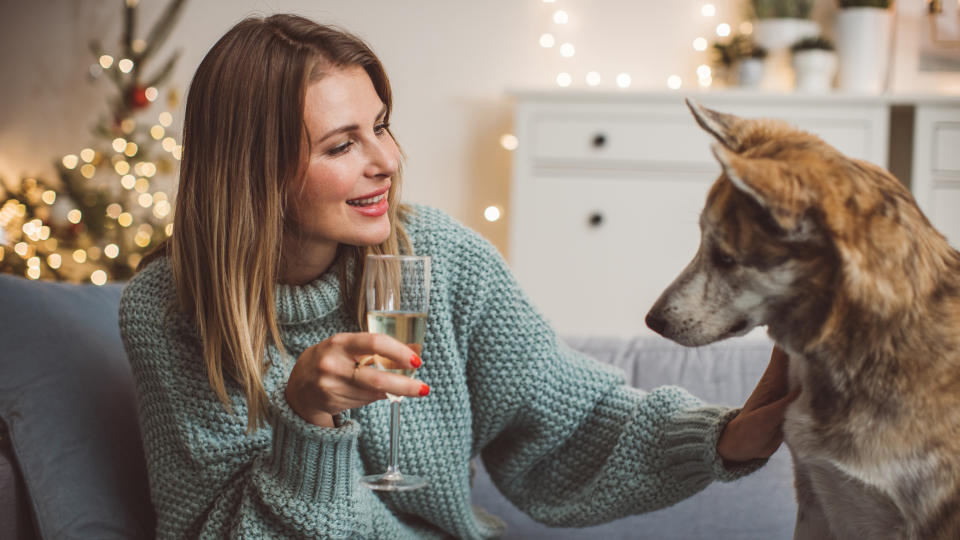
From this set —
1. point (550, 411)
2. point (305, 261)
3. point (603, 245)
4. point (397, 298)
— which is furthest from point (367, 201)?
point (603, 245)

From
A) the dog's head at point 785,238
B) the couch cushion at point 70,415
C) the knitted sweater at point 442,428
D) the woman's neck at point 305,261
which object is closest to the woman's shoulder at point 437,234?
the knitted sweater at point 442,428

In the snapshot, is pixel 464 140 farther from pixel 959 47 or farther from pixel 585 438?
pixel 585 438

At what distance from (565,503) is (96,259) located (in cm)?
309

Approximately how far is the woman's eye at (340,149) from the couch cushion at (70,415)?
561 mm

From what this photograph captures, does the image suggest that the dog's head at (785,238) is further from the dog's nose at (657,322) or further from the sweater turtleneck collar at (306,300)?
the sweater turtleneck collar at (306,300)

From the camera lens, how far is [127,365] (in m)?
1.46

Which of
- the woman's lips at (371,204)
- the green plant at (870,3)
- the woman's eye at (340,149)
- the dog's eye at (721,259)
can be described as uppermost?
the green plant at (870,3)

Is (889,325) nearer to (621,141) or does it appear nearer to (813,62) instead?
(621,141)

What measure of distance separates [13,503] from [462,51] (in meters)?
3.04

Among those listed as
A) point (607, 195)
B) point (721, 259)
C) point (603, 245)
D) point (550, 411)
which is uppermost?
point (721, 259)

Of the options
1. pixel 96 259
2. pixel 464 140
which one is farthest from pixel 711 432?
pixel 96 259

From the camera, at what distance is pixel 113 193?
13.6 ft

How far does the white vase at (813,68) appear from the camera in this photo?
3.28 meters

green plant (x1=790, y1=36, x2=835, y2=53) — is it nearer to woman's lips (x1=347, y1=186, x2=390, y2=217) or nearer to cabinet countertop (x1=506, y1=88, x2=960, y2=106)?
cabinet countertop (x1=506, y1=88, x2=960, y2=106)
